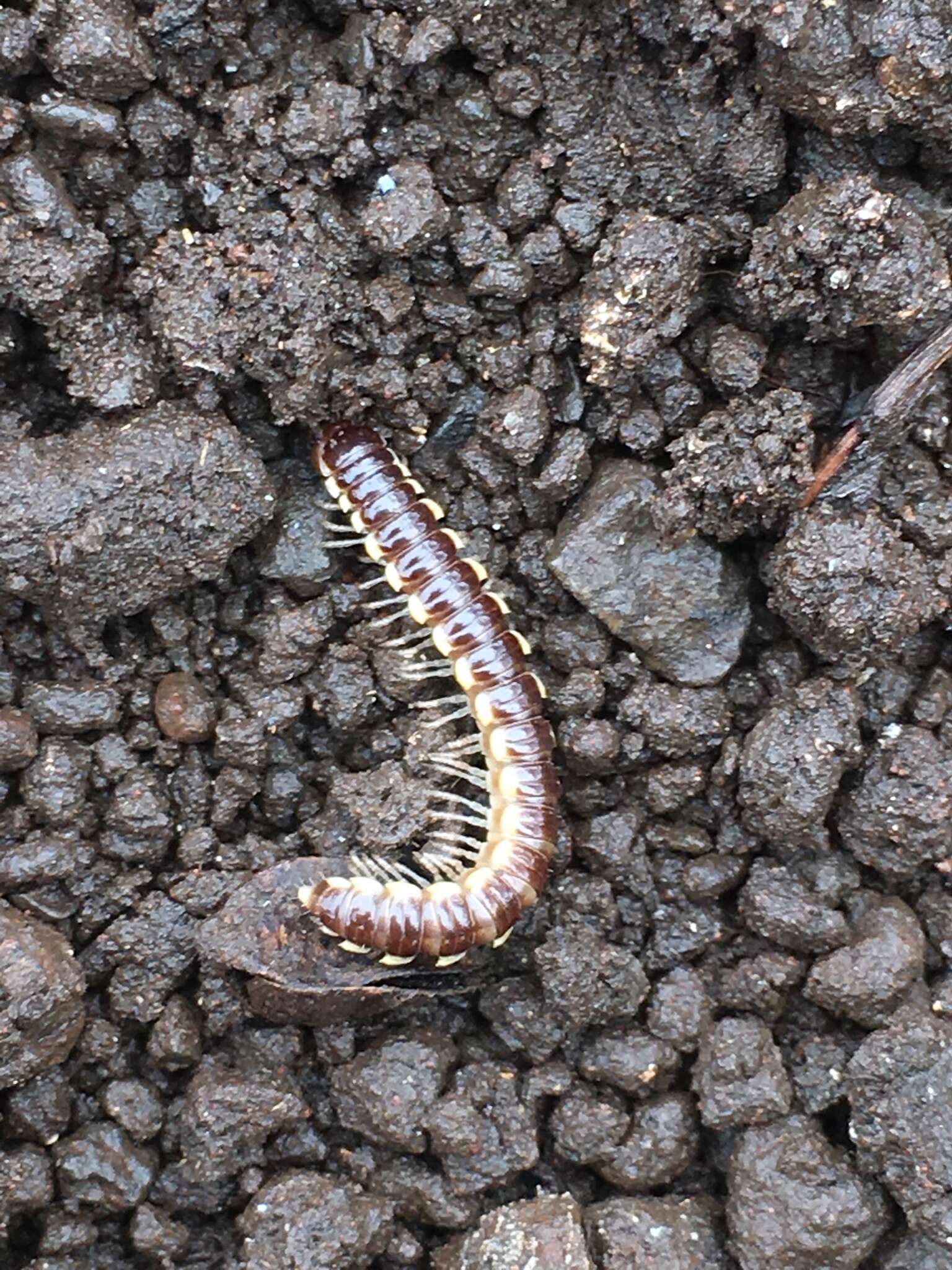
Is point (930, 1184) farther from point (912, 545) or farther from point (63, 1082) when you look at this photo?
point (63, 1082)

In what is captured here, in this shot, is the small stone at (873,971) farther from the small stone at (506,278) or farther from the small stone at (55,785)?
the small stone at (55,785)

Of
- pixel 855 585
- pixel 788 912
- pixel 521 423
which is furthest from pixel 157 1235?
pixel 855 585

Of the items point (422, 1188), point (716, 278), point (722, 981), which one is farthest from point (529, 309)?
point (422, 1188)

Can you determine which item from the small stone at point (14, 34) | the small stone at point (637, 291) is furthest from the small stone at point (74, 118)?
the small stone at point (637, 291)

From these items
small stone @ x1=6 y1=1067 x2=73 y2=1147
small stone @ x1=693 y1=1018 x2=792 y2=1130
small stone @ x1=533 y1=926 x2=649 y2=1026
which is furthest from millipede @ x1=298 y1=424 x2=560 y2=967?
small stone @ x1=6 y1=1067 x2=73 y2=1147

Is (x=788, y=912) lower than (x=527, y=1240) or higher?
higher

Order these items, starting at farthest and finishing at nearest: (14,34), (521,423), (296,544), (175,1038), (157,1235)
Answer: (296,544)
(521,423)
(175,1038)
(157,1235)
(14,34)

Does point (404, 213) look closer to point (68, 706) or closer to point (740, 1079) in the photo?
point (68, 706)
